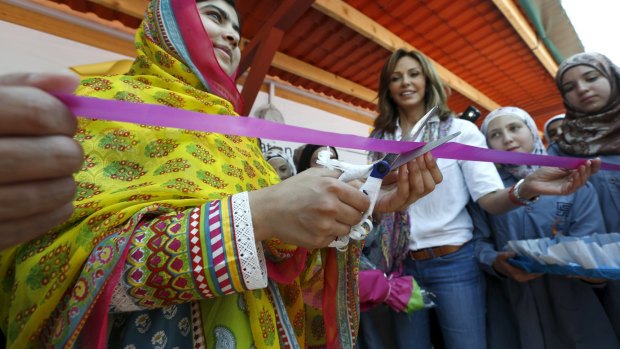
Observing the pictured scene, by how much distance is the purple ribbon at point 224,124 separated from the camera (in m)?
0.41

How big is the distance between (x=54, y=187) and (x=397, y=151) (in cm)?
53

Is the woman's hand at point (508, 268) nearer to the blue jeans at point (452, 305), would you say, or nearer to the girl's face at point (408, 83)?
the blue jeans at point (452, 305)

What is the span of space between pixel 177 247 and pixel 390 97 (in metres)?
1.50

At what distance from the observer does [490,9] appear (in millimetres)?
3217

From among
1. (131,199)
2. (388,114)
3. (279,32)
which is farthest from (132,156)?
(279,32)

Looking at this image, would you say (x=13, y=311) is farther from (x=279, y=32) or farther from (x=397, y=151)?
(x=279, y=32)

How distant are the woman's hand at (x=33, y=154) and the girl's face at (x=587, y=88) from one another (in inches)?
79.9

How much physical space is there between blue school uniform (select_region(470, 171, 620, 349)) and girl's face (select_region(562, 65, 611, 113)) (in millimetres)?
436

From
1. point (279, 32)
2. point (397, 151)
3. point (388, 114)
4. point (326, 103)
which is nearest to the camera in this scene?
point (397, 151)

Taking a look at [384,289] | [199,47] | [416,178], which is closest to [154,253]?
[416,178]

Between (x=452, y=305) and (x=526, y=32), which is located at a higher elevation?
(x=526, y=32)

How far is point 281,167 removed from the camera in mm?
2445

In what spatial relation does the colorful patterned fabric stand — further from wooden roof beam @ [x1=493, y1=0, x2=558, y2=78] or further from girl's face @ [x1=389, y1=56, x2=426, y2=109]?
wooden roof beam @ [x1=493, y1=0, x2=558, y2=78]

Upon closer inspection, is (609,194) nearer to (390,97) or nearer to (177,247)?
(390,97)
